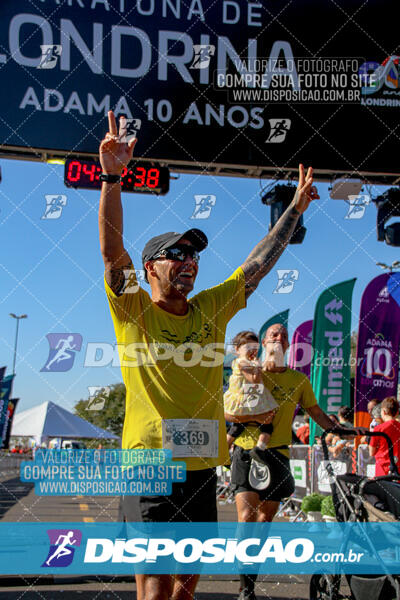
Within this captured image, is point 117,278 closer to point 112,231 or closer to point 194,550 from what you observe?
point 112,231

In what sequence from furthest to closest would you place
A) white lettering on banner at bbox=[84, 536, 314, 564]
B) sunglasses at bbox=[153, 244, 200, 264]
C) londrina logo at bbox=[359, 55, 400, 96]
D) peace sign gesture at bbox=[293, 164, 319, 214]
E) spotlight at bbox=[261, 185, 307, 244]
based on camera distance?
spotlight at bbox=[261, 185, 307, 244] → londrina logo at bbox=[359, 55, 400, 96] → peace sign gesture at bbox=[293, 164, 319, 214] → sunglasses at bbox=[153, 244, 200, 264] → white lettering on banner at bbox=[84, 536, 314, 564]

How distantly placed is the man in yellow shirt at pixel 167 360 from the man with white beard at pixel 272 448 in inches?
72.1

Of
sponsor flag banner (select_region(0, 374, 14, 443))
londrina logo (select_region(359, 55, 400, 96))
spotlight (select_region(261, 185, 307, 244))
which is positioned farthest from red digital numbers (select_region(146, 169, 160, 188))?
sponsor flag banner (select_region(0, 374, 14, 443))

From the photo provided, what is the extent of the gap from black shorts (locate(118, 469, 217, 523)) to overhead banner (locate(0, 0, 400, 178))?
19.1ft

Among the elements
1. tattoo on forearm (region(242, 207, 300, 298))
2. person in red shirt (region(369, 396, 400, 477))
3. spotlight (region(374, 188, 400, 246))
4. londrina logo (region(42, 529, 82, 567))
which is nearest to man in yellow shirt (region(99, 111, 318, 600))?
tattoo on forearm (region(242, 207, 300, 298))

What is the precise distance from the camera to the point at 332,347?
13.0 m

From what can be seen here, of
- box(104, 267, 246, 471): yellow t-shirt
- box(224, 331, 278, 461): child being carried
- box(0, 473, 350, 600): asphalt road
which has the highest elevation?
box(104, 267, 246, 471): yellow t-shirt

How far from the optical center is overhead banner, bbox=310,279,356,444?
41.2ft

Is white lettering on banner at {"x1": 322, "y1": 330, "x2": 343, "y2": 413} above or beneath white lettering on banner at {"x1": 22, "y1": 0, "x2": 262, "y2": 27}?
beneath

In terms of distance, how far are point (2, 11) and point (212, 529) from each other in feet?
22.7

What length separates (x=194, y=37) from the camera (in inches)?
316

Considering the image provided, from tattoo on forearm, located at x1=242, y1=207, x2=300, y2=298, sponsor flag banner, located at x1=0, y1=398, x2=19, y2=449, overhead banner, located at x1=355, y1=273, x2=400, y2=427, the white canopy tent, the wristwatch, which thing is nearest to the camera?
the wristwatch

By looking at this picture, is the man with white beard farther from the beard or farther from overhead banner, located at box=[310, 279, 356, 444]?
overhead banner, located at box=[310, 279, 356, 444]

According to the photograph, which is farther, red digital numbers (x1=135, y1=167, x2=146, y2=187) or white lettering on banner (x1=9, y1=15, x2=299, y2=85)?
red digital numbers (x1=135, y1=167, x2=146, y2=187)
